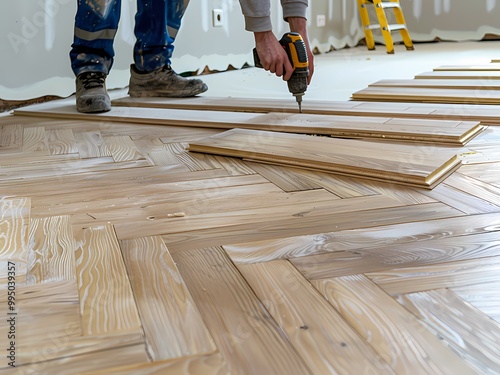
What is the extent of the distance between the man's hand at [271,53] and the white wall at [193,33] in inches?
51.5

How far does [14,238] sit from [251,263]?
43cm

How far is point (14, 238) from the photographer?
3.39 feet

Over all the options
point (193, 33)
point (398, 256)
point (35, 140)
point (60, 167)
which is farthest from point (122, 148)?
point (193, 33)

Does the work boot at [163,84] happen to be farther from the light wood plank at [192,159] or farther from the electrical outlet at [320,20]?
the electrical outlet at [320,20]

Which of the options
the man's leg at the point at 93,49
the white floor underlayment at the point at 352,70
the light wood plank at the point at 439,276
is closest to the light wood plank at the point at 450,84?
the white floor underlayment at the point at 352,70

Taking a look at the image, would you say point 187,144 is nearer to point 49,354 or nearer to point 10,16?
point 49,354

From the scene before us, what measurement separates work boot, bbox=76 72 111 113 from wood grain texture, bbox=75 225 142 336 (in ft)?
4.39

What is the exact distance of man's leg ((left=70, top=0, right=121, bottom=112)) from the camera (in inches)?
90.7

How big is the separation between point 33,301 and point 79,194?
518mm

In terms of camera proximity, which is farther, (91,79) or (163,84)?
(163,84)

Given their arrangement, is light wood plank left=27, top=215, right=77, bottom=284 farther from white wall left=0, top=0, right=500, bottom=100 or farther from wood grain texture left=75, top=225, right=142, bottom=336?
white wall left=0, top=0, right=500, bottom=100

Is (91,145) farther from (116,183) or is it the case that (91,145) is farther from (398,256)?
(398,256)

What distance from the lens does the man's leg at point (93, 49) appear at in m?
2.30

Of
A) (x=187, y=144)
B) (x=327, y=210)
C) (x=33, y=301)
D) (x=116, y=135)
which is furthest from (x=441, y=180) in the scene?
(x=116, y=135)
